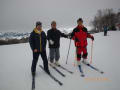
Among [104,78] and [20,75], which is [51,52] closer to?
[20,75]

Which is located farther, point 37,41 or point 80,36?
point 80,36

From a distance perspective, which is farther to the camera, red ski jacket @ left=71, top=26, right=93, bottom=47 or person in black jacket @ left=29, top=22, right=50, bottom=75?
red ski jacket @ left=71, top=26, right=93, bottom=47

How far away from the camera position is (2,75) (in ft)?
11.3

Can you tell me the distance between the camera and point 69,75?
317 cm

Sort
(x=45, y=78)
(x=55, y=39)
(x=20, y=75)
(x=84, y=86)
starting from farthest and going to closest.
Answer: (x=55, y=39) → (x=20, y=75) → (x=45, y=78) → (x=84, y=86)

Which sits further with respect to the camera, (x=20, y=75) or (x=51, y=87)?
(x=20, y=75)

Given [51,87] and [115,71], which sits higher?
[115,71]

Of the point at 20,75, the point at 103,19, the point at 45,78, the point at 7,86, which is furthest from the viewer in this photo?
the point at 103,19

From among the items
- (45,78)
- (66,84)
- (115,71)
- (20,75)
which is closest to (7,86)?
(20,75)

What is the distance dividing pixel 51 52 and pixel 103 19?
41991 mm

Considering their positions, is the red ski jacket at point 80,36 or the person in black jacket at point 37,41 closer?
the person in black jacket at point 37,41

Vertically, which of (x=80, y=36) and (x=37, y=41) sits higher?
(x=80, y=36)

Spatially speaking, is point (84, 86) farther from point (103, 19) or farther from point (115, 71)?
point (103, 19)

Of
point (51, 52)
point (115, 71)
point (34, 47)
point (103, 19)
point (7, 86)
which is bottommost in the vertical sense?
point (7, 86)
